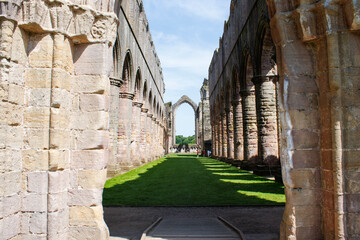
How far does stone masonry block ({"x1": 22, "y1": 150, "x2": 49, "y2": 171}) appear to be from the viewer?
351 centimetres

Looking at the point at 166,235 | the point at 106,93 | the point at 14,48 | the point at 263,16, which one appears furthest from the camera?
the point at 263,16

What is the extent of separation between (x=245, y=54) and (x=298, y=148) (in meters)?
11.9

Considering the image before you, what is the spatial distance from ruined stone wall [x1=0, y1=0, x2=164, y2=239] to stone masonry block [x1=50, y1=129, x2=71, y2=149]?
0.04 feet

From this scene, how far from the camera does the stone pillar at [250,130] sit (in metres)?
14.2

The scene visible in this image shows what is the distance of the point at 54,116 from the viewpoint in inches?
142

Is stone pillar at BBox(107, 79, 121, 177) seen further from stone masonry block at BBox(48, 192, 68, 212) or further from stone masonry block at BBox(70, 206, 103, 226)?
stone masonry block at BBox(48, 192, 68, 212)

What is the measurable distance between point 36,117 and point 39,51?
2.65 feet

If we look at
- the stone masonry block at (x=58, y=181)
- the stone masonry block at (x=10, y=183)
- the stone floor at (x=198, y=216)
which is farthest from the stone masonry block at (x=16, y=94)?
the stone floor at (x=198, y=216)

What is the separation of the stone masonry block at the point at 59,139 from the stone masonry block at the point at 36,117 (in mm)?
134

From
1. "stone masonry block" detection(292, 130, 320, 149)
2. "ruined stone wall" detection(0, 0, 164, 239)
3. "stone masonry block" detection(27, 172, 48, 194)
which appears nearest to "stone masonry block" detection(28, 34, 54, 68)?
"ruined stone wall" detection(0, 0, 164, 239)

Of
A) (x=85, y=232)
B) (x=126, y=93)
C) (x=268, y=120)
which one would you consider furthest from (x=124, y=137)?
(x=85, y=232)

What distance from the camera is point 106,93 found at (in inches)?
161

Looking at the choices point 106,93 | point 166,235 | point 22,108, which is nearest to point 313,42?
point 106,93

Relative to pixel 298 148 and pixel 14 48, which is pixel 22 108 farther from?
pixel 298 148
